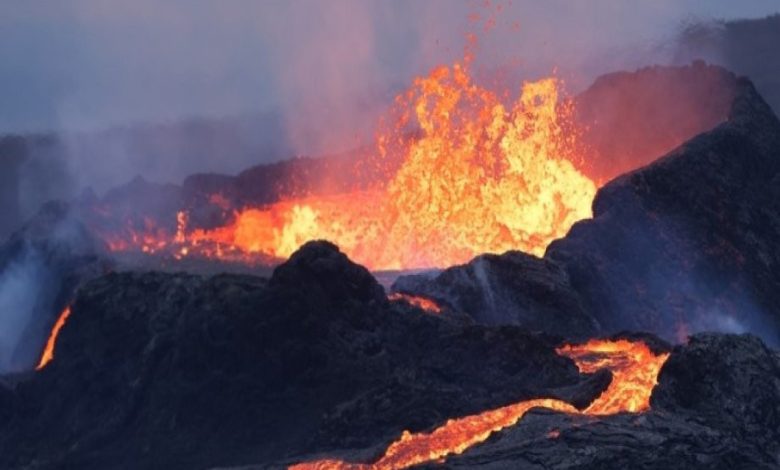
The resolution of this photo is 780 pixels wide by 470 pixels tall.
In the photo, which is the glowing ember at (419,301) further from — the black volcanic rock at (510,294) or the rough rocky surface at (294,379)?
the rough rocky surface at (294,379)

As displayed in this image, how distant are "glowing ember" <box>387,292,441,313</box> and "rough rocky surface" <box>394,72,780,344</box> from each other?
410 mm

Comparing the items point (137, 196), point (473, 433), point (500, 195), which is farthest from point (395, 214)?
point (473, 433)

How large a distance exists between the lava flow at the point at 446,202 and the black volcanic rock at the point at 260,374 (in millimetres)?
17583

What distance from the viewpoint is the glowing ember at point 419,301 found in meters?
48.8

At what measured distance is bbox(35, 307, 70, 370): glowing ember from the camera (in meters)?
51.6

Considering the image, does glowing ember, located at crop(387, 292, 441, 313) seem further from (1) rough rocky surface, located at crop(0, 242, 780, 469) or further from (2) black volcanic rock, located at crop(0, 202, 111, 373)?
(2) black volcanic rock, located at crop(0, 202, 111, 373)

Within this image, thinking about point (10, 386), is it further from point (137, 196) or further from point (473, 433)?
point (137, 196)

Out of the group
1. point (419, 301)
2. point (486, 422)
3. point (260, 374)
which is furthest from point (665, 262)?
point (486, 422)

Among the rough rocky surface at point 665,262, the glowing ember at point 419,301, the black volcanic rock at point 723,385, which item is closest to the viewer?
the black volcanic rock at point 723,385

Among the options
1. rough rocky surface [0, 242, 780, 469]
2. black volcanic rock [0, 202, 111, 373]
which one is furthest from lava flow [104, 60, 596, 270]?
rough rocky surface [0, 242, 780, 469]

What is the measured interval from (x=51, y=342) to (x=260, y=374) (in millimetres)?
12202

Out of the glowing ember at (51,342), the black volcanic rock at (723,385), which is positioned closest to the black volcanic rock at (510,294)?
the glowing ember at (51,342)

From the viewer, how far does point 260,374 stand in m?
45.6

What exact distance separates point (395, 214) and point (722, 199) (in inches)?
608
